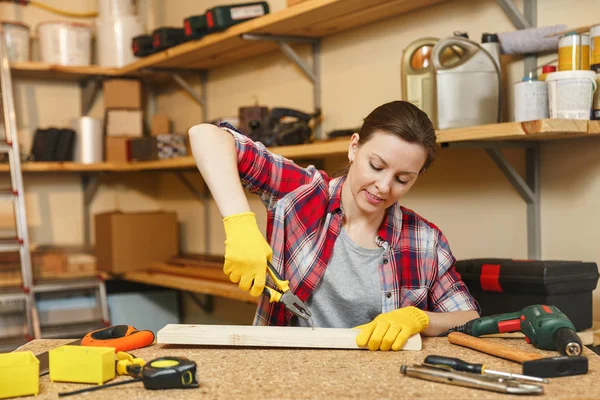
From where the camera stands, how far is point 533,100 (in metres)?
1.81

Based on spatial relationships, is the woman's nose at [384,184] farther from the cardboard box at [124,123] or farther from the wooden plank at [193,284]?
the cardboard box at [124,123]

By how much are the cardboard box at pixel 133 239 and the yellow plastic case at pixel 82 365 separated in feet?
7.73

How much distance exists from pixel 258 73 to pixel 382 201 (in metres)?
1.98

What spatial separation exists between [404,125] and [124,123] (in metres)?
2.57

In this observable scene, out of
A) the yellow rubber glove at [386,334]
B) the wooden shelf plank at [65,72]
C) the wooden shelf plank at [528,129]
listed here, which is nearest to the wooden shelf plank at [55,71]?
the wooden shelf plank at [65,72]

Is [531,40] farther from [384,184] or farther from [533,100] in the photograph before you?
[384,184]

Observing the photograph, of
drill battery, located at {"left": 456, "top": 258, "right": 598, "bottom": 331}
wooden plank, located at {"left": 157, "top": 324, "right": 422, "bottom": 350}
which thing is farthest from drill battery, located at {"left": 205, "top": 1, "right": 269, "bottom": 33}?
wooden plank, located at {"left": 157, "top": 324, "right": 422, "bottom": 350}

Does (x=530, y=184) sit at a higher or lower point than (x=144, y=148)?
lower

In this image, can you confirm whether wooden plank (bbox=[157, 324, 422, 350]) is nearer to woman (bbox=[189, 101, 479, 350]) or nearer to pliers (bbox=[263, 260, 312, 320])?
pliers (bbox=[263, 260, 312, 320])

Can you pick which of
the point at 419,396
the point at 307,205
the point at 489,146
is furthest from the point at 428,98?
the point at 419,396

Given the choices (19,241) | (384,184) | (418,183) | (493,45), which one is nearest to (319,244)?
(384,184)

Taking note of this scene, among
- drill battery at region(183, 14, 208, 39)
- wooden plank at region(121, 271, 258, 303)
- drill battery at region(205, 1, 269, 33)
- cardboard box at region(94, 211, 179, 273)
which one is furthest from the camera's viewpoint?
cardboard box at region(94, 211, 179, 273)

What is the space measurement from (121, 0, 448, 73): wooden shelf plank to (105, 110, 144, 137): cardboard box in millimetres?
292

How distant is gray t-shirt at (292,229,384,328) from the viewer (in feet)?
5.26
